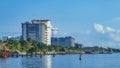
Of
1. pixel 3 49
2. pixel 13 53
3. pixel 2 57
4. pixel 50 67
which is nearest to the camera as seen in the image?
pixel 50 67

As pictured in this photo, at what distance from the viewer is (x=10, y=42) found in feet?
644

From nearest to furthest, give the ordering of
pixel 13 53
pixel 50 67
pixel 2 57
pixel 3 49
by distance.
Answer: pixel 50 67 < pixel 2 57 < pixel 3 49 < pixel 13 53

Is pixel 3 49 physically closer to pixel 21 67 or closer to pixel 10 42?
pixel 10 42

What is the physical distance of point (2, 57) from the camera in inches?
6176

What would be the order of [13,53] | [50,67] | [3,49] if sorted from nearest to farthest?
[50,67] → [3,49] → [13,53]

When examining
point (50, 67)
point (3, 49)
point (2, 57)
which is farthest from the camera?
point (3, 49)

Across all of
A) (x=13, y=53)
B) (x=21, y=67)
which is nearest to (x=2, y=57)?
(x=13, y=53)

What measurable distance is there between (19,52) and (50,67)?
101m

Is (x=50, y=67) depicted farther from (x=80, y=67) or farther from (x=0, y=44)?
(x=0, y=44)

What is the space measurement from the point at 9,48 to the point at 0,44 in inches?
558

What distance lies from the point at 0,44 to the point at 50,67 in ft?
277

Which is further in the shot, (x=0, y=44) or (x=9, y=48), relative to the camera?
(x=9, y=48)

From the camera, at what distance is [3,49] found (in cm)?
17288

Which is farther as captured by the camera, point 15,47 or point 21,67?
point 15,47
